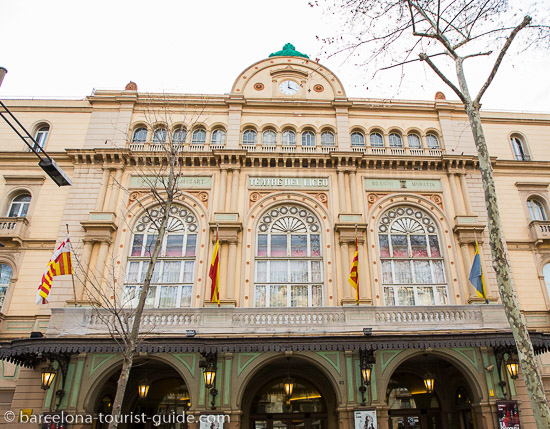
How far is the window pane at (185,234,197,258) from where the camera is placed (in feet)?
66.8

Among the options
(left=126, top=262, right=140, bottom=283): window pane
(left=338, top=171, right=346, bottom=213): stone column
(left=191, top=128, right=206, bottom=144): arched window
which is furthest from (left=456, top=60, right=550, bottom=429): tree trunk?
(left=126, top=262, right=140, bottom=283): window pane

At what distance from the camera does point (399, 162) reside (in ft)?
73.4

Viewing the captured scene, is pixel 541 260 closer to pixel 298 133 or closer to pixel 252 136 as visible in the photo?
pixel 298 133

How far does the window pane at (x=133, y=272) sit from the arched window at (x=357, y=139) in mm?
13759

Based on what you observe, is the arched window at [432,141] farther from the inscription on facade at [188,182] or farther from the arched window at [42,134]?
the arched window at [42,134]

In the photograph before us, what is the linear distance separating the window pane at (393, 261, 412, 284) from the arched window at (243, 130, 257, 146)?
34.0ft

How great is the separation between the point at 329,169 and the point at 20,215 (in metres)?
16.6

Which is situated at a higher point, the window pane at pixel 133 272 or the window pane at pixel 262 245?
the window pane at pixel 262 245

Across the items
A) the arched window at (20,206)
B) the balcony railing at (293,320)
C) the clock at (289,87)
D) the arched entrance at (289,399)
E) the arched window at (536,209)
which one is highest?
the clock at (289,87)

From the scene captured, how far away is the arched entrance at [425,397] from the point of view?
18.7 m

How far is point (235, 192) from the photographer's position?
2130cm

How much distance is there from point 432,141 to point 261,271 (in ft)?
42.4

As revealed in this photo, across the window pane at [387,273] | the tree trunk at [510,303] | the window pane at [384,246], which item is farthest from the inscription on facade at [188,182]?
the tree trunk at [510,303]

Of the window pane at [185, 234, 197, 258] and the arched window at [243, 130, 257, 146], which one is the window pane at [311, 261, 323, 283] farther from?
the arched window at [243, 130, 257, 146]
